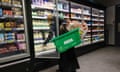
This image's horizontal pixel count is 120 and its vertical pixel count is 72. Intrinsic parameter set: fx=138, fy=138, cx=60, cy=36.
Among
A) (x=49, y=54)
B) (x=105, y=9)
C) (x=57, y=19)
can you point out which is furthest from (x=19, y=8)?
(x=105, y=9)

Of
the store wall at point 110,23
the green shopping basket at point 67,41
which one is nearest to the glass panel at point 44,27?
the green shopping basket at point 67,41

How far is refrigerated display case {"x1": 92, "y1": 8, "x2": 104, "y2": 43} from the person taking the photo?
21.6ft

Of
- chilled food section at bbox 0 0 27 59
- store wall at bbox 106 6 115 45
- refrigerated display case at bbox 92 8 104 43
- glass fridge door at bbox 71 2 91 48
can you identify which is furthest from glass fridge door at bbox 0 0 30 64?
store wall at bbox 106 6 115 45

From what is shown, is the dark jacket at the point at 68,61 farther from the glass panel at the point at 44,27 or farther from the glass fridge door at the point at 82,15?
the glass fridge door at the point at 82,15

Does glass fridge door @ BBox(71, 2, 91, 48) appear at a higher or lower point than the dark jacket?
higher

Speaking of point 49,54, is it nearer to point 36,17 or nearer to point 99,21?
point 36,17

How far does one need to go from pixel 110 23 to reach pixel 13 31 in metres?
5.96

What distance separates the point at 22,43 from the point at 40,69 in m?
1.00

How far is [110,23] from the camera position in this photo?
7633 mm

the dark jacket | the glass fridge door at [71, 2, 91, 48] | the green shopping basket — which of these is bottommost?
the dark jacket

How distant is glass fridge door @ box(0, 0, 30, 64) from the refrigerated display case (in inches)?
160

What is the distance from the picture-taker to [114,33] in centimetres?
752

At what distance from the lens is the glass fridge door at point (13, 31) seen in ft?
9.50

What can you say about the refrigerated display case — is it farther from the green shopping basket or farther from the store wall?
the green shopping basket
